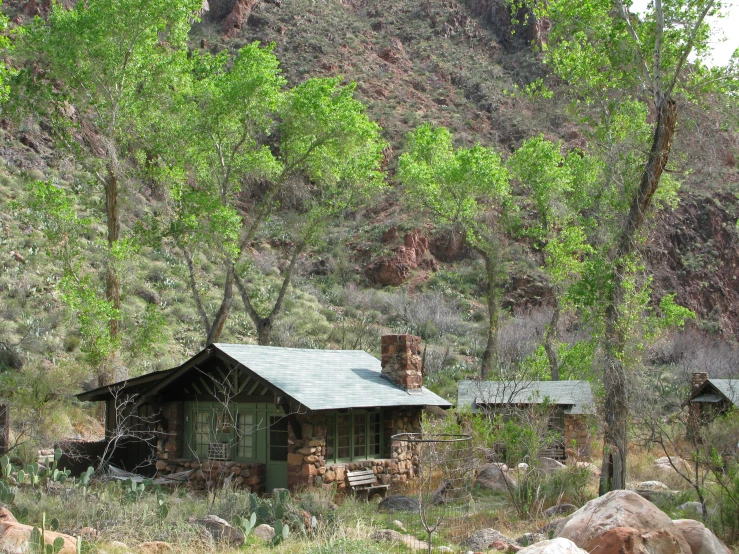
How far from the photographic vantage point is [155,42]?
24141 millimetres

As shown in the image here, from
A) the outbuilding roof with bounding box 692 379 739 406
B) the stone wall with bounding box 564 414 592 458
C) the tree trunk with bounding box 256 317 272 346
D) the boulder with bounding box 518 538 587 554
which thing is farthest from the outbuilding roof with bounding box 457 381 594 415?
the boulder with bounding box 518 538 587 554

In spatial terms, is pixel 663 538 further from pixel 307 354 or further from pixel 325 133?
pixel 325 133

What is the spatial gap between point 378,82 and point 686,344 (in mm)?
33416

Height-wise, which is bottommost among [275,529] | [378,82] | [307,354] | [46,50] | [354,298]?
[275,529]

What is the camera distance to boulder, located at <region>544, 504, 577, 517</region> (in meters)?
13.7

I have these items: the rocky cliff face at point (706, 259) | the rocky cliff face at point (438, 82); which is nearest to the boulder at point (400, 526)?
the rocky cliff face at point (438, 82)

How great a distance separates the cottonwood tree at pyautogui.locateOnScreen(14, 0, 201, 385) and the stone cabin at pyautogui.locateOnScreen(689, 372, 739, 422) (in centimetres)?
1890

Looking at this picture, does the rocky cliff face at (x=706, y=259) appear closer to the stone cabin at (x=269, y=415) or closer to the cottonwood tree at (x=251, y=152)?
the cottonwood tree at (x=251, y=152)

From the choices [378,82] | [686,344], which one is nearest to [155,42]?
[686,344]

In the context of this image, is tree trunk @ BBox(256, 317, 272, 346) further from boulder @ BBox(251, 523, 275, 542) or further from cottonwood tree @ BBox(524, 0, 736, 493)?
boulder @ BBox(251, 523, 275, 542)

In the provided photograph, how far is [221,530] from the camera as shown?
36.9ft

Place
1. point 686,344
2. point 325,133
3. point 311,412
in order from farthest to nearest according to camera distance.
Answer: point 686,344 → point 325,133 → point 311,412

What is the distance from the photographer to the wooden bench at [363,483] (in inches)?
677

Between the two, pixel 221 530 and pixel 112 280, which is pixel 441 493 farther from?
pixel 112 280
